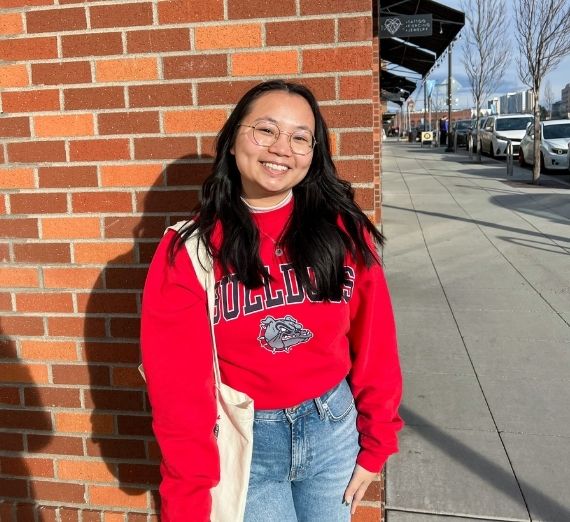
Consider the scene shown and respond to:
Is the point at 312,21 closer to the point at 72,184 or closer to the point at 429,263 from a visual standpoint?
the point at 72,184

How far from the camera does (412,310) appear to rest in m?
5.76

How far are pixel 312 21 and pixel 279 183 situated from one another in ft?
2.51

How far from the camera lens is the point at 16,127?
A: 2.33 m

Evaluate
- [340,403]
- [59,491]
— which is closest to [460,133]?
[59,491]

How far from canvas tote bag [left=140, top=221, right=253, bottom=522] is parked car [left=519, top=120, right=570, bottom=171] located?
1753 cm

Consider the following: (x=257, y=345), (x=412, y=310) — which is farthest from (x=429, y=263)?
(x=257, y=345)

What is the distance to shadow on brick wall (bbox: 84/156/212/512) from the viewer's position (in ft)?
7.57

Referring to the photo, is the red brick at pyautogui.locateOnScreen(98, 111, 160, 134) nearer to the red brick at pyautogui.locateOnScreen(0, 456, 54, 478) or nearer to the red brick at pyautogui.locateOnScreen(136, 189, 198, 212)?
the red brick at pyautogui.locateOnScreen(136, 189, 198, 212)

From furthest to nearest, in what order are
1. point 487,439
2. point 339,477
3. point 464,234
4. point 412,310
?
point 464,234 < point 412,310 < point 487,439 < point 339,477

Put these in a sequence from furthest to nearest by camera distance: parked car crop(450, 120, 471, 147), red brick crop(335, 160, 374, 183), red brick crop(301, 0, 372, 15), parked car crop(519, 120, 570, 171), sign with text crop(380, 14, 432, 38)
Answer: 1. parked car crop(450, 120, 471, 147)
2. parked car crop(519, 120, 570, 171)
3. sign with text crop(380, 14, 432, 38)
4. red brick crop(335, 160, 374, 183)
5. red brick crop(301, 0, 372, 15)

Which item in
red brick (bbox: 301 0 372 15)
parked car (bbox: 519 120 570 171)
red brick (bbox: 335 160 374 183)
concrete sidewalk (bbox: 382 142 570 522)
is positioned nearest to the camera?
red brick (bbox: 301 0 372 15)

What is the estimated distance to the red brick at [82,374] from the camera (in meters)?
2.46

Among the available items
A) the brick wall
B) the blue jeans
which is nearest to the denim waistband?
the blue jeans

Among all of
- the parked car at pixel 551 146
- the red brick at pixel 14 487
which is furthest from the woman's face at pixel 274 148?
the parked car at pixel 551 146
